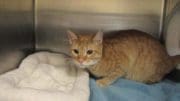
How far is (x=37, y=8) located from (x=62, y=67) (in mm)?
413

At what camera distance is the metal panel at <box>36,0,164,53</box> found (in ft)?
→ 5.64

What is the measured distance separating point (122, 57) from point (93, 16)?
1.14 feet

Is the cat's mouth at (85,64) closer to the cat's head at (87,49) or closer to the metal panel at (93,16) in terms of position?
the cat's head at (87,49)

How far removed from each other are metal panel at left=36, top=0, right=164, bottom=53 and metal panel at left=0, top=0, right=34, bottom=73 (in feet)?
0.28

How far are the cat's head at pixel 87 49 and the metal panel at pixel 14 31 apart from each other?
28 centimetres

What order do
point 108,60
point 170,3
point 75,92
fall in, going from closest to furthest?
point 75,92 → point 108,60 → point 170,3

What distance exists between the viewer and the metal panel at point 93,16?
1720 mm

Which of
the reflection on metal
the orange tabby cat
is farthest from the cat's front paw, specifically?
the reflection on metal

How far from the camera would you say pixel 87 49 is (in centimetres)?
144

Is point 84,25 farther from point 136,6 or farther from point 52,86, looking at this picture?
point 52,86

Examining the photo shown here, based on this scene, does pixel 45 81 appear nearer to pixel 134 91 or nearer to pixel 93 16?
pixel 134 91

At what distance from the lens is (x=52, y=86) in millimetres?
1376

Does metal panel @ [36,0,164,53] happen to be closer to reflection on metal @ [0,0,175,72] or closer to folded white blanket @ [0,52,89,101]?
reflection on metal @ [0,0,175,72]

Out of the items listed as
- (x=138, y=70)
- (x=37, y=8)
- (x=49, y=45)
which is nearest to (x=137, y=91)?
(x=138, y=70)
